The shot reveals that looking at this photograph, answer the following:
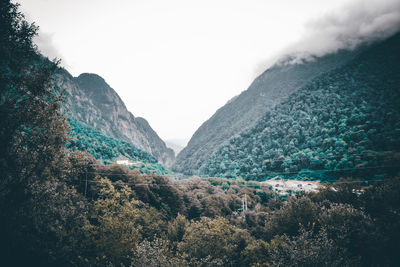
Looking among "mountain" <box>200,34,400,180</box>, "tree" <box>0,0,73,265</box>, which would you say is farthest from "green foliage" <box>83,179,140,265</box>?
"mountain" <box>200,34,400,180</box>

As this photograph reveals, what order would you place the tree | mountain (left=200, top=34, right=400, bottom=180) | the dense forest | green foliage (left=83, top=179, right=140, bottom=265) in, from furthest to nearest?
mountain (left=200, top=34, right=400, bottom=180) → green foliage (left=83, top=179, right=140, bottom=265) → the dense forest → the tree

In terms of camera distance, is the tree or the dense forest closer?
the tree

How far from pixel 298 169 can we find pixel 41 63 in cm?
10643

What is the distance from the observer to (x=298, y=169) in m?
100

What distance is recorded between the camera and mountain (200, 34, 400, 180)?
87125mm

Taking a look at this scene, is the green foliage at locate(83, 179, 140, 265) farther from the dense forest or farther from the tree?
the tree

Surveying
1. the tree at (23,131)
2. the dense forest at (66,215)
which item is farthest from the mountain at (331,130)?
the tree at (23,131)

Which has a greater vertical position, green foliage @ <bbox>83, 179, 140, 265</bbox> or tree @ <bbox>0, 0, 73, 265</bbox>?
tree @ <bbox>0, 0, 73, 265</bbox>

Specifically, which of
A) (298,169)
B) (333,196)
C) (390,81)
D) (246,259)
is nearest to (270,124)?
(298,169)

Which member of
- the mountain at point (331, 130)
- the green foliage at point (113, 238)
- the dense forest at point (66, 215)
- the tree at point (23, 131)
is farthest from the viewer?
the mountain at point (331, 130)

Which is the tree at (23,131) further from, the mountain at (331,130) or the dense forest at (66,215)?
the mountain at (331,130)

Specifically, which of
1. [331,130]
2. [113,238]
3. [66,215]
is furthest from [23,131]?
[331,130]

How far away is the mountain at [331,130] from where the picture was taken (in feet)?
286

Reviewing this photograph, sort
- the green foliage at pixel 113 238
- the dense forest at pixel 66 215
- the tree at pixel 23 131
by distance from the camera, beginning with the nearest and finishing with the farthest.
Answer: the tree at pixel 23 131 → the dense forest at pixel 66 215 → the green foliage at pixel 113 238
